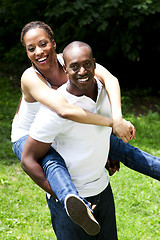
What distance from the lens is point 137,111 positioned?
23.7 feet

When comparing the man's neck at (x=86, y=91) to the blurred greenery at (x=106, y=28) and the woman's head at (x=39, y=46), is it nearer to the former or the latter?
the woman's head at (x=39, y=46)

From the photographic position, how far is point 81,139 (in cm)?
213

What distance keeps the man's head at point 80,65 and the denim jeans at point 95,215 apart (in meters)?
0.73

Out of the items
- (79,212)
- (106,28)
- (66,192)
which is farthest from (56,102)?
(106,28)

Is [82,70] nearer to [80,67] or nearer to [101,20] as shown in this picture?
[80,67]

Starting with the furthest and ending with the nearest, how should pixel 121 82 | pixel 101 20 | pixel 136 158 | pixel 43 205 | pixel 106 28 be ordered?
1. pixel 121 82
2. pixel 106 28
3. pixel 101 20
4. pixel 43 205
5. pixel 136 158

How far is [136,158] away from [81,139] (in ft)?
1.79

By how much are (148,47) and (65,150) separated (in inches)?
236

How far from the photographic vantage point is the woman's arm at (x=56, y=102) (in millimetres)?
2092

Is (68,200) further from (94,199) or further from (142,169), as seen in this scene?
(142,169)

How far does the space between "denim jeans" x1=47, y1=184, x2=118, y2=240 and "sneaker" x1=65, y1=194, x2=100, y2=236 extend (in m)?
0.22

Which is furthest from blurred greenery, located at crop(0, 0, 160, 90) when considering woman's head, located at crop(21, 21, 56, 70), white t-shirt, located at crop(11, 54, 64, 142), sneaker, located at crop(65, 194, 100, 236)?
sneaker, located at crop(65, 194, 100, 236)

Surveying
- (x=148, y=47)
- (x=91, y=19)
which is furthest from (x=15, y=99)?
(x=148, y=47)

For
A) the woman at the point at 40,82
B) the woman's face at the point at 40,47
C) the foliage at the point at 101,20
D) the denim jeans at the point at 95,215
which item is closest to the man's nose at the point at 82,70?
the woman at the point at 40,82
